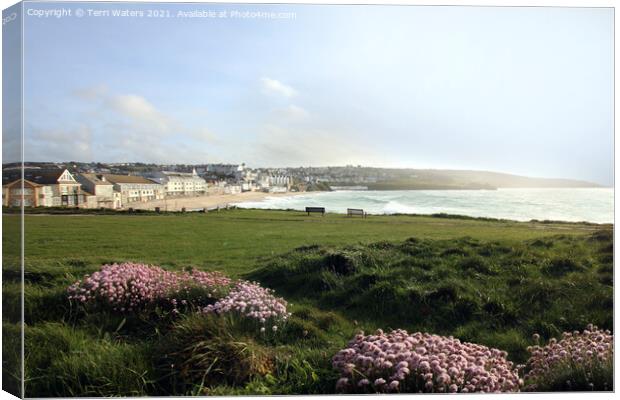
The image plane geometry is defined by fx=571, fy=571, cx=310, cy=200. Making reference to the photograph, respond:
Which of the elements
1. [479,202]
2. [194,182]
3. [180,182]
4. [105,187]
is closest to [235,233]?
[194,182]

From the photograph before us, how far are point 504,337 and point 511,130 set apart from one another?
255 centimetres

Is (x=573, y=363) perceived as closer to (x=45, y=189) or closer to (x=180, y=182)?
(x=180, y=182)

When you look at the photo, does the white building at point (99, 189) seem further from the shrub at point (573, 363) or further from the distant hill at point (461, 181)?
the shrub at point (573, 363)

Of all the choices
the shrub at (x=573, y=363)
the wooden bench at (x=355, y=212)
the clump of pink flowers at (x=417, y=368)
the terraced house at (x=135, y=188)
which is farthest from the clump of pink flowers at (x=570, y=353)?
the terraced house at (x=135, y=188)

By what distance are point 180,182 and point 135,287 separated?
1400 millimetres

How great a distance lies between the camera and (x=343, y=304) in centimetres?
709

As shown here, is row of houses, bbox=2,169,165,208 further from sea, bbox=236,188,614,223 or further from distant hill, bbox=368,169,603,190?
distant hill, bbox=368,169,603,190

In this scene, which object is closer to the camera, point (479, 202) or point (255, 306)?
point (255, 306)

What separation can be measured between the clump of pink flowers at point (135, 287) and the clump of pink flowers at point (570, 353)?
380cm

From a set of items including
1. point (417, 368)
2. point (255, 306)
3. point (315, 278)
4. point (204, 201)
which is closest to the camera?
point (417, 368)

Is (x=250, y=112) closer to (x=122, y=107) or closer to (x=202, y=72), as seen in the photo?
(x=202, y=72)

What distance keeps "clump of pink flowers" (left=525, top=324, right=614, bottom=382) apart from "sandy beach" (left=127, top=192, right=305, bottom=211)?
3.43m

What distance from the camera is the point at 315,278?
7.17 metres

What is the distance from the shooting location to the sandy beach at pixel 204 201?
23.7ft
